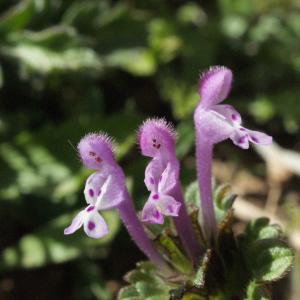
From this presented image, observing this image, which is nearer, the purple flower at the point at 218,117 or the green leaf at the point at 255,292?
the purple flower at the point at 218,117

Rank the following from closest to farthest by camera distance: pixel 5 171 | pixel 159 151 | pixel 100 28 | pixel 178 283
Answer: pixel 159 151 < pixel 178 283 < pixel 5 171 < pixel 100 28

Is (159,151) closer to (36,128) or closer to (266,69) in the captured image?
(36,128)

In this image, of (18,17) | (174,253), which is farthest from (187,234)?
(18,17)

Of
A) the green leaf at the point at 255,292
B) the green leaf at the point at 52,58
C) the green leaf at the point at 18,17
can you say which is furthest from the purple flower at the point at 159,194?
the green leaf at the point at 18,17

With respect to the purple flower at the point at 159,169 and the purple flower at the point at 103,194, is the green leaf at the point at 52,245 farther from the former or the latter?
the purple flower at the point at 159,169

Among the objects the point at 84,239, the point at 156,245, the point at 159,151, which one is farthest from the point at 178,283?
the point at 84,239

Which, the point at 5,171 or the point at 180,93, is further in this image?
the point at 180,93
